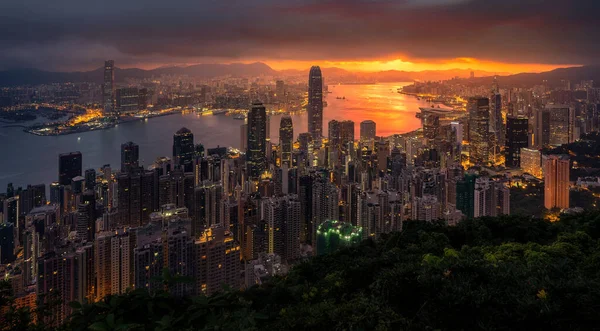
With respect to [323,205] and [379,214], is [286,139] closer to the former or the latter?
[323,205]

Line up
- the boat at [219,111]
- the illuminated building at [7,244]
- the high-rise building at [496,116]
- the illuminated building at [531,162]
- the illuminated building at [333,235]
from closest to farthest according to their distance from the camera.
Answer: the illuminated building at [7,244] < the illuminated building at [333,235] < the illuminated building at [531,162] < the high-rise building at [496,116] < the boat at [219,111]

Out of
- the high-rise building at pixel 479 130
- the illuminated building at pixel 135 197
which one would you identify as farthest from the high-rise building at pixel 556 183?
the illuminated building at pixel 135 197

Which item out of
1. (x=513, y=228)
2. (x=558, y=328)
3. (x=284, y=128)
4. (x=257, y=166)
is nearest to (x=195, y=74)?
(x=284, y=128)

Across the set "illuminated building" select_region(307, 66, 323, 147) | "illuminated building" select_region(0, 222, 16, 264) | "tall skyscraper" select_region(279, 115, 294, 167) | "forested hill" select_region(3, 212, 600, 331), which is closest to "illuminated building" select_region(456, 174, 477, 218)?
"tall skyscraper" select_region(279, 115, 294, 167)

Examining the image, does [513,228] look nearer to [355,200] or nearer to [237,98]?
[355,200]

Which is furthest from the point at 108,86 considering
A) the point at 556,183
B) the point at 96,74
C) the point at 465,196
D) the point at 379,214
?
the point at 556,183

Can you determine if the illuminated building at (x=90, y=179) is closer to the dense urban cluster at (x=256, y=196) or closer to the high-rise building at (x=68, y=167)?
the dense urban cluster at (x=256, y=196)
